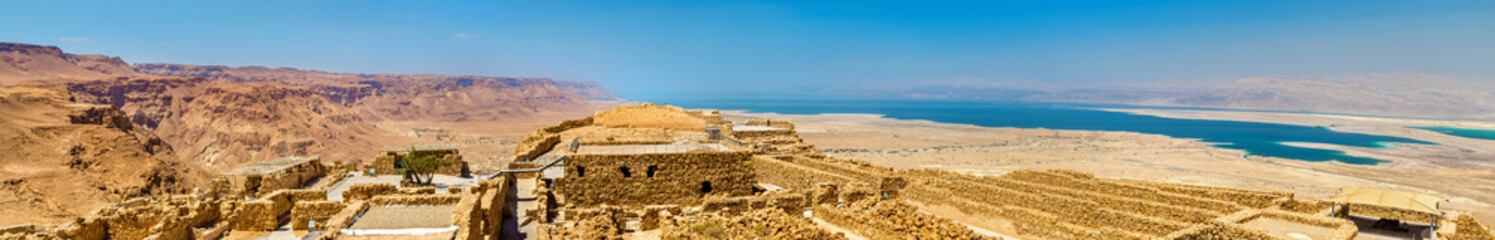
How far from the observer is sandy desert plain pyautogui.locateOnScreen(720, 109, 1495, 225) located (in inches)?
1841

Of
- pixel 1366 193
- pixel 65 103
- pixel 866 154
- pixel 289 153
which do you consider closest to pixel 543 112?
pixel 289 153

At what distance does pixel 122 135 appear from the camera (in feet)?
136

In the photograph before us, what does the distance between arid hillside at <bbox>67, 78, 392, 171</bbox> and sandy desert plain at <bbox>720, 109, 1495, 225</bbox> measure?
4630cm

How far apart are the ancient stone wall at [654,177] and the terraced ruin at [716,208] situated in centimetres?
2

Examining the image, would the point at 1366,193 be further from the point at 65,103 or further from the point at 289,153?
the point at 289,153

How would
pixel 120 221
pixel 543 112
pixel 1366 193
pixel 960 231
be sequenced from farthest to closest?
pixel 543 112 → pixel 1366 193 → pixel 120 221 → pixel 960 231

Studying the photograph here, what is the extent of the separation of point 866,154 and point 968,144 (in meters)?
19.5

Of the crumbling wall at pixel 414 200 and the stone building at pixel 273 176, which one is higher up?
the crumbling wall at pixel 414 200

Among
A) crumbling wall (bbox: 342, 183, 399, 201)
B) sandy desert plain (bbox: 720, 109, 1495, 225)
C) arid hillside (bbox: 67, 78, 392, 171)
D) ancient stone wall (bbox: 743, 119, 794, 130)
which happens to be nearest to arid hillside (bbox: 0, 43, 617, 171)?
arid hillside (bbox: 67, 78, 392, 171)

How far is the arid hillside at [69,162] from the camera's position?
3028 centimetres

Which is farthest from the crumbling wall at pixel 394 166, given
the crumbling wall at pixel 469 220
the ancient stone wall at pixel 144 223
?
the crumbling wall at pixel 469 220

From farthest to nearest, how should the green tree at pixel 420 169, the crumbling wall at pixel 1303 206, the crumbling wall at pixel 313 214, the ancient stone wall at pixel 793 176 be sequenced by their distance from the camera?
the green tree at pixel 420 169, the crumbling wall at pixel 1303 206, the ancient stone wall at pixel 793 176, the crumbling wall at pixel 313 214

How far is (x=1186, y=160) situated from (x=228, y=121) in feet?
272

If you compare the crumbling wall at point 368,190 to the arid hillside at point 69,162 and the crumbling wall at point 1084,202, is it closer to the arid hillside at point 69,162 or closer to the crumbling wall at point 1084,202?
the crumbling wall at point 1084,202
